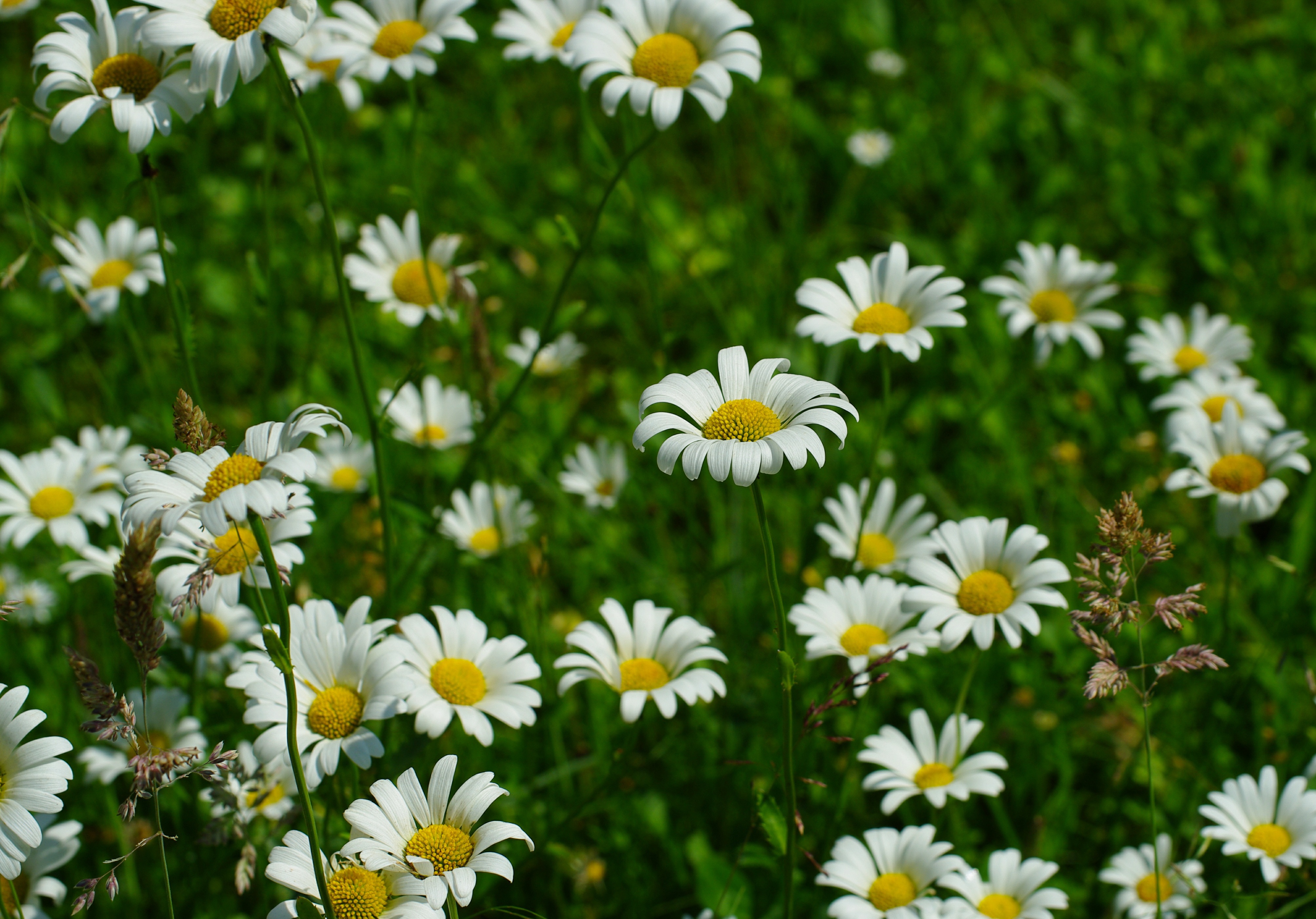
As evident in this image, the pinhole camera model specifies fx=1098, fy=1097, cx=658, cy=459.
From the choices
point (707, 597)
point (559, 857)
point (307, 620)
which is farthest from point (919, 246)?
point (307, 620)

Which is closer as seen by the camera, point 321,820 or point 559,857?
point 321,820

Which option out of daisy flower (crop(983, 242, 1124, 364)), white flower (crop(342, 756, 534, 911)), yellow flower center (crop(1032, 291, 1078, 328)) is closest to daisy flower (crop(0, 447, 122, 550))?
white flower (crop(342, 756, 534, 911))

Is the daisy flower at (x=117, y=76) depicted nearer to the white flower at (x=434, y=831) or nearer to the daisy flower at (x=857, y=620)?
A: the white flower at (x=434, y=831)

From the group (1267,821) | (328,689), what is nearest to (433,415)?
(328,689)

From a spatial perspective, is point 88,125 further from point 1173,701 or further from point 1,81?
point 1173,701

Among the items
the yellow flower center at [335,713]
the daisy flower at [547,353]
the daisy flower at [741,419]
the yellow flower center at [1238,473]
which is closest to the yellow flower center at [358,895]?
the yellow flower center at [335,713]

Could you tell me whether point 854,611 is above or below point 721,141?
below

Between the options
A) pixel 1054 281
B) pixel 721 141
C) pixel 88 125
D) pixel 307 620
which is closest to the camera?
pixel 307 620
